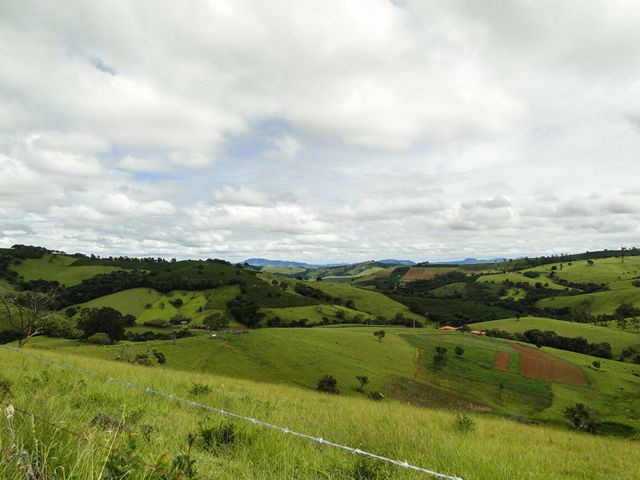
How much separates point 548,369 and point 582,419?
151ft

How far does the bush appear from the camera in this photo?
9962 centimetres

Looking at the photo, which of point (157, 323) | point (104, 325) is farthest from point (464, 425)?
point (157, 323)

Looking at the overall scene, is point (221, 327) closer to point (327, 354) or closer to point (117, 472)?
point (327, 354)

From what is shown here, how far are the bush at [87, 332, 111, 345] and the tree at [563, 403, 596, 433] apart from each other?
106 m

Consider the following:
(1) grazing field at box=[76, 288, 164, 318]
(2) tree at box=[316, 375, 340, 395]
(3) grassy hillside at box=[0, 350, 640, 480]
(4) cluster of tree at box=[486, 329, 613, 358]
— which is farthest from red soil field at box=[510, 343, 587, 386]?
(1) grazing field at box=[76, 288, 164, 318]

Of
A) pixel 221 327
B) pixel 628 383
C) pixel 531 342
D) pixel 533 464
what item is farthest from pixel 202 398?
pixel 531 342

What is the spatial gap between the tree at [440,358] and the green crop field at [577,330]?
71.2 meters

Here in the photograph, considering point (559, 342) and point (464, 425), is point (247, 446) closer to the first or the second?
point (464, 425)

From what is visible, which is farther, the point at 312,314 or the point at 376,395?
the point at 312,314

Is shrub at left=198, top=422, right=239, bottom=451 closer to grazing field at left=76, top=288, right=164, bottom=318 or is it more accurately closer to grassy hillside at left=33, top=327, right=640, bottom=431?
grassy hillside at left=33, top=327, right=640, bottom=431

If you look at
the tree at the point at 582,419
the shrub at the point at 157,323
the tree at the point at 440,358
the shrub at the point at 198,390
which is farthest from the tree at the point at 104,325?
the shrub at the point at 198,390

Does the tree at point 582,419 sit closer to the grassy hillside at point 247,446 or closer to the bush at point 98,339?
the grassy hillside at point 247,446

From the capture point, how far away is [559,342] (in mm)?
140875

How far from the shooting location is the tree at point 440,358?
315 ft
